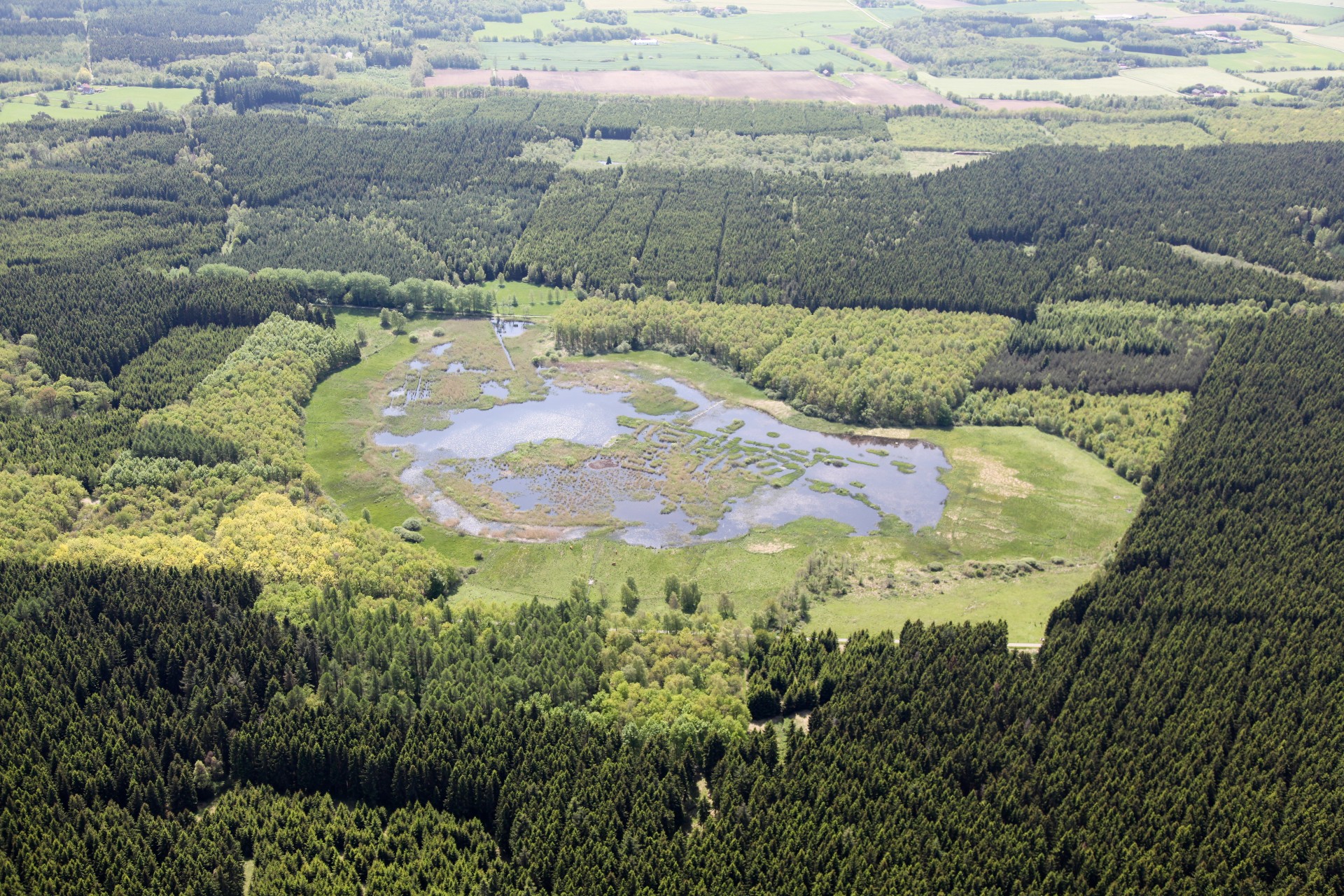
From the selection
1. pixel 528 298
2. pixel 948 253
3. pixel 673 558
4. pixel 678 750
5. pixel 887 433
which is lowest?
pixel 678 750

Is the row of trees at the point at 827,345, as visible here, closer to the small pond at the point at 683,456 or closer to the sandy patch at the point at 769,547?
the small pond at the point at 683,456

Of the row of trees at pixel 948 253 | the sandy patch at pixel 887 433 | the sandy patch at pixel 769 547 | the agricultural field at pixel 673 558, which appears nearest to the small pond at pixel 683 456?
the agricultural field at pixel 673 558

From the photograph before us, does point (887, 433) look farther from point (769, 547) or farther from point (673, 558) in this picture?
point (673, 558)

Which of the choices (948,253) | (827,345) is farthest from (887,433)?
(948,253)

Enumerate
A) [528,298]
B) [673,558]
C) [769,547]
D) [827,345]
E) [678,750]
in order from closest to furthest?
[678,750] < [673,558] < [769,547] < [827,345] < [528,298]

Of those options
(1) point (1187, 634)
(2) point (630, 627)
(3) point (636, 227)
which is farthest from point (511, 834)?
(3) point (636, 227)

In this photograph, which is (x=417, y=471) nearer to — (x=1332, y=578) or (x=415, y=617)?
(x=415, y=617)
